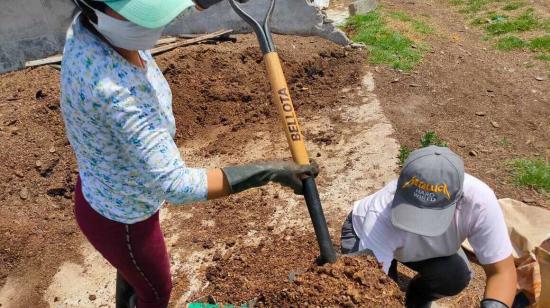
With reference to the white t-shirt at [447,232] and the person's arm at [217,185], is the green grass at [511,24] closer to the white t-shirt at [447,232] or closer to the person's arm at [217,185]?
the white t-shirt at [447,232]

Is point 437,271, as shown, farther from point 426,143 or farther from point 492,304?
point 426,143

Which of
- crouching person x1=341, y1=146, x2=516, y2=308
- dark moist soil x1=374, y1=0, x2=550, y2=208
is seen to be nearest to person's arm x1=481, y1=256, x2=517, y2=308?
crouching person x1=341, y1=146, x2=516, y2=308

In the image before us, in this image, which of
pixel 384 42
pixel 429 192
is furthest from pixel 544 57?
pixel 429 192

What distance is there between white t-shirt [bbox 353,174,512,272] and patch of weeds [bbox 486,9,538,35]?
5069mm

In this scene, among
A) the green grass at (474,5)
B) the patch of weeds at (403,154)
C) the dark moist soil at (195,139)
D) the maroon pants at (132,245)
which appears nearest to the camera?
the maroon pants at (132,245)

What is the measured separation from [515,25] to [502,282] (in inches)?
212

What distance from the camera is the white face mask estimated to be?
141 centimetres

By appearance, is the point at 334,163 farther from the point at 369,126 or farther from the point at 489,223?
the point at 489,223

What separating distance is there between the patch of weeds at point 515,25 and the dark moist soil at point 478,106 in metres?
0.62

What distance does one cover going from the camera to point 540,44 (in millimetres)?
5637

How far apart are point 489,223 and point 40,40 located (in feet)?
19.7

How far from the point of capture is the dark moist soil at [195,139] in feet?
11.0

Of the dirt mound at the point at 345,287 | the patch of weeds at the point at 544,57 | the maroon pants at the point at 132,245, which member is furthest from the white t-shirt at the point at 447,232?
the patch of weeds at the point at 544,57

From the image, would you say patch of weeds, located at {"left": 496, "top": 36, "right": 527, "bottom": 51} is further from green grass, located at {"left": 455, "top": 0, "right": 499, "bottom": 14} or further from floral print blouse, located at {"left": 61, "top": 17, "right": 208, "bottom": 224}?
floral print blouse, located at {"left": 61, "top": 17, "right": 208, "bottom": 224}
